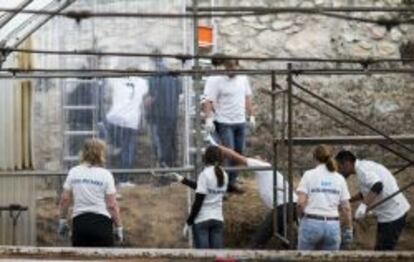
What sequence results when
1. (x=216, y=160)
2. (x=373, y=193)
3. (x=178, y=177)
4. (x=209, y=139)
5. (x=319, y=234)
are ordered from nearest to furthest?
(x=319, y=234), (x=216, y=160), (x=373, y=193), (x=178, y=177), (x=209, y=139)

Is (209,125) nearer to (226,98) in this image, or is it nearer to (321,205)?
(226,98)

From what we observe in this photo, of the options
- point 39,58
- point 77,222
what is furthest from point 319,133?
point 77,222

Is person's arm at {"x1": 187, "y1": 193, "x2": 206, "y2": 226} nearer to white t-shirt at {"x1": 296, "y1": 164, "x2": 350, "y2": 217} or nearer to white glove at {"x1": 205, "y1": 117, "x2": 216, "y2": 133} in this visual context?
white t-shirt at {"x1": 296, "y1": 164, "x2": 350, "y2": 217}

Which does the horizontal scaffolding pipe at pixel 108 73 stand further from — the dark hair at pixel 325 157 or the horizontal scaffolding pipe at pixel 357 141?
the dark hair at pixel 325 157

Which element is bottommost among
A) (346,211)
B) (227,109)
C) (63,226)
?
(63,226)

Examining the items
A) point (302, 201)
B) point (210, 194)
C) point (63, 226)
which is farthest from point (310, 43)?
point (63, 226)

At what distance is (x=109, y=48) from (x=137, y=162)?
4.26 ft

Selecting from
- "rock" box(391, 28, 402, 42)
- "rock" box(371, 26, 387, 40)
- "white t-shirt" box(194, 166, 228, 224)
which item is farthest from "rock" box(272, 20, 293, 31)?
"white t-shirt" box(194, 166, 228, 224)

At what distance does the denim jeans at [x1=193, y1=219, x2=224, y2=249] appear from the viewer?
35.9 feet

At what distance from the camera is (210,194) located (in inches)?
429

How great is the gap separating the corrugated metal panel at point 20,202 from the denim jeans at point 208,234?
2219mm

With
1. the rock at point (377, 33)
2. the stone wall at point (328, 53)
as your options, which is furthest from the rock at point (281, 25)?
the rock at point (377, 33)

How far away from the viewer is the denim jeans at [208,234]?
430 inches

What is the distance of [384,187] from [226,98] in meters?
2.41
